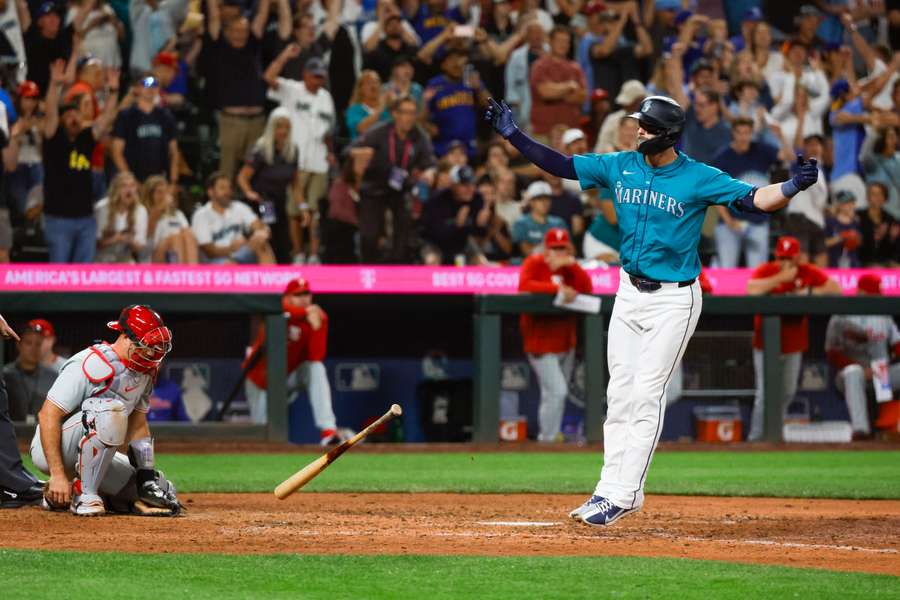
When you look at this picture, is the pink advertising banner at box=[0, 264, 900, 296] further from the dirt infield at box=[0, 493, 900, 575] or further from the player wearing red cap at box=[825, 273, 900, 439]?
the dirt infield at box=[0, 493, 900, 575]

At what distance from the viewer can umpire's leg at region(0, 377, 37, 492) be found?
7.86 meters

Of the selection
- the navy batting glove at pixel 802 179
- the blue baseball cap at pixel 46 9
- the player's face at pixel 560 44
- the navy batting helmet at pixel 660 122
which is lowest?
the navy batting glove at pixel 802 179

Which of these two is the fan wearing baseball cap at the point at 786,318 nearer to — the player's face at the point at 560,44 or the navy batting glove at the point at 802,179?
the player's face at the point at 560,44

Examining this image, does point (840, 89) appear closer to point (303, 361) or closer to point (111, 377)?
point (303, 361)

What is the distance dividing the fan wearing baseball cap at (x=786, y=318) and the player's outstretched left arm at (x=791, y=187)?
7424 mm

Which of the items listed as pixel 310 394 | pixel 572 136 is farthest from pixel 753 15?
pixel 310 394

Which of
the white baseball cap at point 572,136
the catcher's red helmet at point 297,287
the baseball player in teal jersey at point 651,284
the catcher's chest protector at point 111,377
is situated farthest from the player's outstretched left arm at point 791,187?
the white baseball cap at point 572,136

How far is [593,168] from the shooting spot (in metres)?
7.15

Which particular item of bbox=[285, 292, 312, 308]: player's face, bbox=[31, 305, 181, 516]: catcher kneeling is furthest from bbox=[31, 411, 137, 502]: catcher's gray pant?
bbox=[285, 292, 312, 308]: player's face

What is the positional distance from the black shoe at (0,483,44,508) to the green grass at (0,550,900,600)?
195 centimetres

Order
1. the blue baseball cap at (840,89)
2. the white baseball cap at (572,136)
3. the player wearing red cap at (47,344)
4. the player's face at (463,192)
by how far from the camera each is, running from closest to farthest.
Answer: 1. the player wearing red cap at (47,344)
2. the player's face at (463,192)
3. the white baseball cap at (572,136)
4. the blue baseball cap at (840,89)

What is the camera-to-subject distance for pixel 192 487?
955 centimetres

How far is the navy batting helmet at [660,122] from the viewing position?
271 inches

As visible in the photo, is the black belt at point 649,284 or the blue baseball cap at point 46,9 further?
the blue baseball cap at point 46,9
